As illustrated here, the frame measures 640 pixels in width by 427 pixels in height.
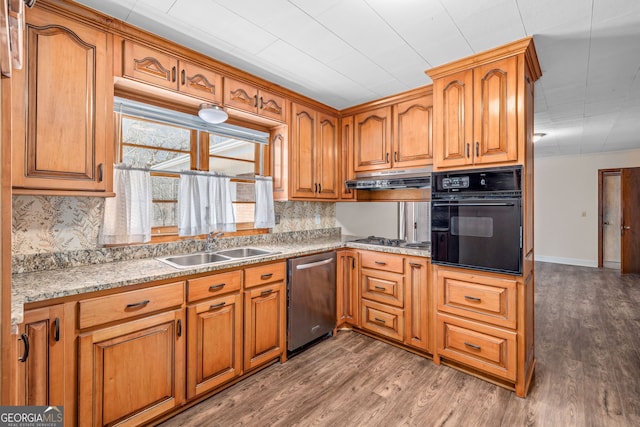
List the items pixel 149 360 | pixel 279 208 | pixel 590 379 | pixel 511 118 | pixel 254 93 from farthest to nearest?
1. pixel 279 208
2. pixel 254 93
3. pixel 590 379
4. pixel 511 118
5. pixel 149 360

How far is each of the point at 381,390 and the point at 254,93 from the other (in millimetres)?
2566

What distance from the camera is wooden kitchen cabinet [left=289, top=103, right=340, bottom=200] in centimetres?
297

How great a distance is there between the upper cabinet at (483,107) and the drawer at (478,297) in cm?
87

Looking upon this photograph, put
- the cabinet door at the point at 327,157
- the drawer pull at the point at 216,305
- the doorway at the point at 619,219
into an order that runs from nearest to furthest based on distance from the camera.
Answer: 1. the drawer pull at the point at 216,305
2. the cabinet door at the point at 327,157
3. the doorway at the point at 619,219

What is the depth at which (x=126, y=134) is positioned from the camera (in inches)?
84.5

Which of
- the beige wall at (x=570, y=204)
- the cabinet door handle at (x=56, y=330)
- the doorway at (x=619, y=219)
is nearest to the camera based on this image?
the cabinet door handle at (x=56, y=330)

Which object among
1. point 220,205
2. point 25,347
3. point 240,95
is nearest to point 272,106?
point 240,95

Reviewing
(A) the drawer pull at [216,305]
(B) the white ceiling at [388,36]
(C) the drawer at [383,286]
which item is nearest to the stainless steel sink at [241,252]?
(A) the drawer pull at [216,305]

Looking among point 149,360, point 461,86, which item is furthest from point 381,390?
point 461,86

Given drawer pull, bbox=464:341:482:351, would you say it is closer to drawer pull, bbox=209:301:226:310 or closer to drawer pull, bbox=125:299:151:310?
drawer pull, bbox=209:301:226:310

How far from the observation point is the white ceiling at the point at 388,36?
65.7 inches

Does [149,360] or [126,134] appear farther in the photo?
[126,134]

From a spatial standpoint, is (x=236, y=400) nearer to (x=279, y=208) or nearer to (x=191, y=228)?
(x=191, y=228)

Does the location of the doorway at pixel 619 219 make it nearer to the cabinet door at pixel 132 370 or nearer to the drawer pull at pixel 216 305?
the drawer pull at pixel 216 305
